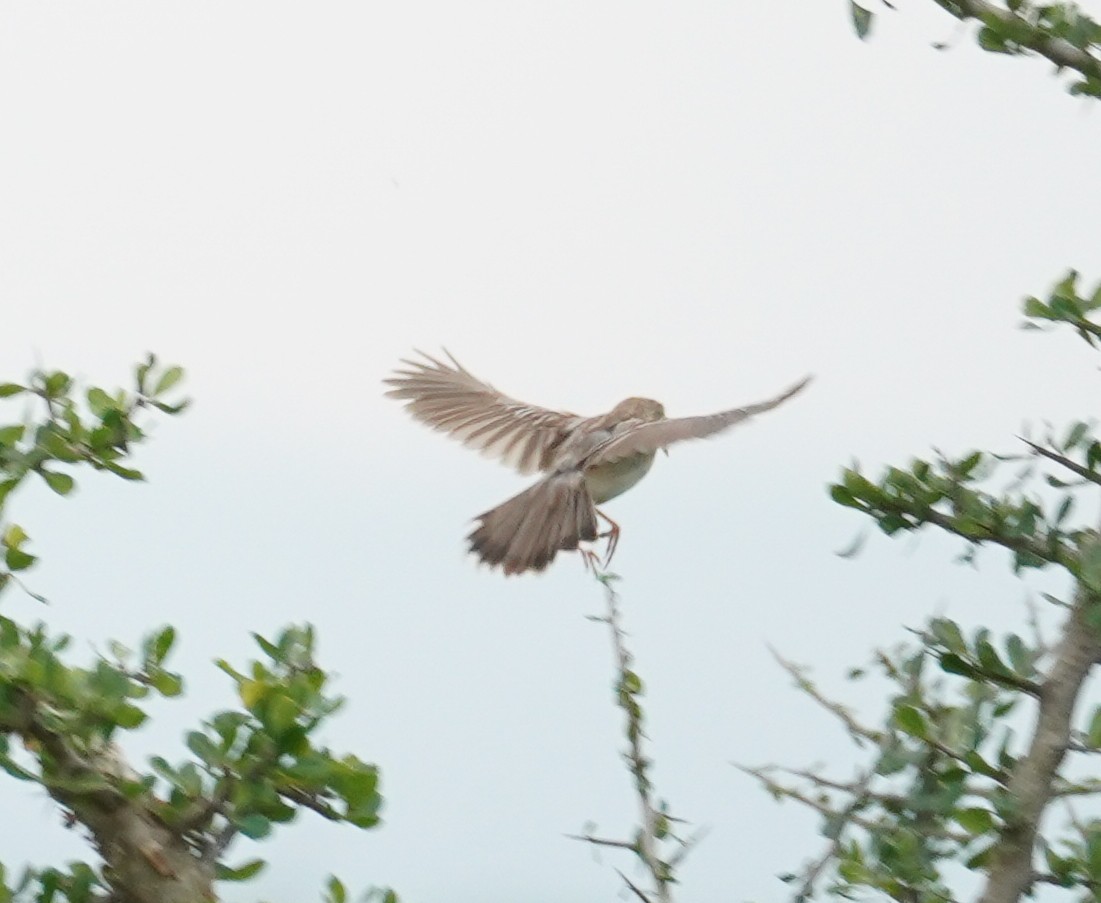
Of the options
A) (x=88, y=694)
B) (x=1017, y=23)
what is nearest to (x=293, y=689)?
(x=88, y=694)

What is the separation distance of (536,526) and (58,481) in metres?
2.65

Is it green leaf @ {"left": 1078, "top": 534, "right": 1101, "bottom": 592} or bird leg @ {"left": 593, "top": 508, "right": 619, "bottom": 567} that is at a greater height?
bird leg @ {"left": 593, "top": 508, "right": 619, "bottom": 567}

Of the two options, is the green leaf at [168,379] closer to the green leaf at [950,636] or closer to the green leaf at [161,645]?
the green leaf at [161,645]

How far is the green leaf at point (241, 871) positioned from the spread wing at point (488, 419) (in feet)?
13.0

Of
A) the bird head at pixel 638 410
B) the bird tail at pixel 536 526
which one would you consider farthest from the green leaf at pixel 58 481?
the bird head at pixel 638 410

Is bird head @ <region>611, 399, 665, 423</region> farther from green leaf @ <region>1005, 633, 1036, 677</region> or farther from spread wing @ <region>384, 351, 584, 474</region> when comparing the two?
green leaf @ <region>1005, 633, 1036, 677</region>

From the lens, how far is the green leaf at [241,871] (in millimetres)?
1939

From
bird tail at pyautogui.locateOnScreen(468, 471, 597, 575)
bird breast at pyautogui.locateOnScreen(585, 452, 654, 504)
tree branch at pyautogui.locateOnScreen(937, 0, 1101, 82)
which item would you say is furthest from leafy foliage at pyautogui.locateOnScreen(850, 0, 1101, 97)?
bird breast at pyautogui.locateOnScreen(585, 452, 654, 504)

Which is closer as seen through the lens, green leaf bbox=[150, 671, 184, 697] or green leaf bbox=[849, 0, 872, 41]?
green leaf bbox=[150, 671, 184, 697]

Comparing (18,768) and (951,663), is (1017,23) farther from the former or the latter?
(18,768)

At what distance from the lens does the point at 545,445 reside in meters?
6.07

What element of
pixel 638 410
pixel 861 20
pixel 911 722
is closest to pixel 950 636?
pixel 911 722

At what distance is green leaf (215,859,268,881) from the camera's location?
1939 mm

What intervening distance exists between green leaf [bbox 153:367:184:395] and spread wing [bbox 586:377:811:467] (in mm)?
1824
